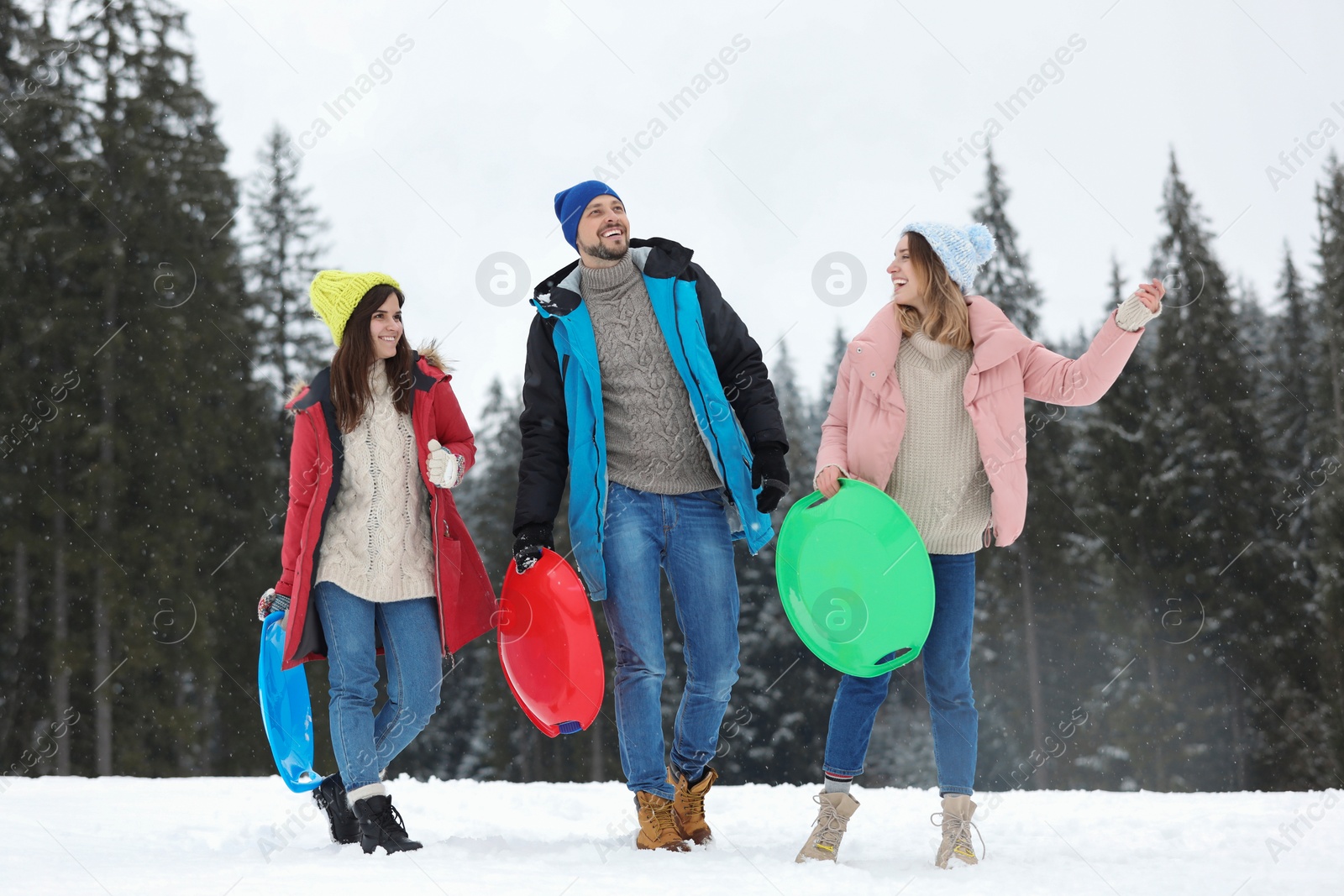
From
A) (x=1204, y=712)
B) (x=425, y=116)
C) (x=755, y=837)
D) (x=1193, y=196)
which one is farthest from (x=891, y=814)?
(x=425, y=116)

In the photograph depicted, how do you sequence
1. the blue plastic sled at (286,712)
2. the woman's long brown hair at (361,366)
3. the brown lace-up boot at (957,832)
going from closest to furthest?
the brown lace-up boot at (957,832) < the woman's long brown hair at (361,366) < the blue plastic sled at (286,712)

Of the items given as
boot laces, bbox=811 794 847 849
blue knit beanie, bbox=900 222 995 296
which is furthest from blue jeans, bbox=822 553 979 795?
blue knit beanie, bbox=900 222 995 296

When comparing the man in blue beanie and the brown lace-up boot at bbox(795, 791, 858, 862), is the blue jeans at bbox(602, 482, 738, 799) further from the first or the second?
the brown lace-up boot at bbox(795, 791, 858, 862)

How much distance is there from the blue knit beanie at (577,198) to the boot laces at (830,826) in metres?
1.88

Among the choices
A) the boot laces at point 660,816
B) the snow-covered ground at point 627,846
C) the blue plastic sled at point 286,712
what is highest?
the blue plastic sled at point 286,712

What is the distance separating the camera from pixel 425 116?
2353 cm

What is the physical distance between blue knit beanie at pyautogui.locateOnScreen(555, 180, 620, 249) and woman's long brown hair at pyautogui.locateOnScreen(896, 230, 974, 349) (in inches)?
38.0

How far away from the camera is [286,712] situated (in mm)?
3797

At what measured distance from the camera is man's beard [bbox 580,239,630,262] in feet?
11.5

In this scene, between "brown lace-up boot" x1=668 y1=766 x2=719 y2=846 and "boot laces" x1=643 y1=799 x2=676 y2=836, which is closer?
"boot laces" x1=643 y1=799 x2=676 y2=836

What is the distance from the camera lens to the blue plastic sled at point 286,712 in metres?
3.73

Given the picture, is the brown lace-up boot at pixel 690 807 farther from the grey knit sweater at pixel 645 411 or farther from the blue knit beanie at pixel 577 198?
the blue knit beanie at pixel 577 198

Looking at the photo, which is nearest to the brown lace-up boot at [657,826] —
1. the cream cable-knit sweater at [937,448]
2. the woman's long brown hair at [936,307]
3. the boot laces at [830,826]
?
the boot laces at [830,826]

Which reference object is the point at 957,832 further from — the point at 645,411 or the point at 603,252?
the point at 603,252
